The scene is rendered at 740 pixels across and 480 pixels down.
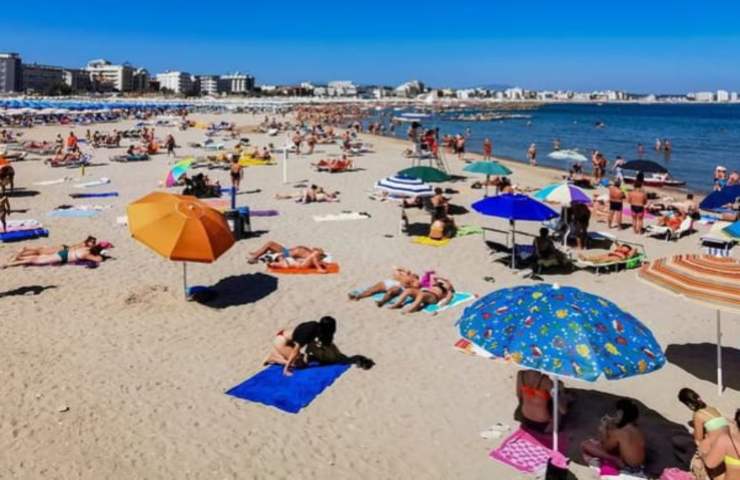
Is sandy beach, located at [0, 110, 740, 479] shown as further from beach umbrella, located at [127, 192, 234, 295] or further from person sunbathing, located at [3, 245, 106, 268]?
beach umbrella, located at [127, 192, 234, 295]

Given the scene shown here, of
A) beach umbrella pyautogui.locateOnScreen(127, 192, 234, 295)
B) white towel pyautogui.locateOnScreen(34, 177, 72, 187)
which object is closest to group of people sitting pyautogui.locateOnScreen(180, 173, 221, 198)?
white towel pyautogui.locateOnScreen(34, 177, 72, 187)

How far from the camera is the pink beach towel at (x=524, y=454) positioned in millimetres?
4785

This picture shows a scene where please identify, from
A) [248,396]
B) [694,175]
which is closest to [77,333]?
[248,396]

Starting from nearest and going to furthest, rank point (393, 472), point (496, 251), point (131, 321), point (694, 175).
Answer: point (393, 472)
point (131, 321)
point (496, 251)
point (694, 175)

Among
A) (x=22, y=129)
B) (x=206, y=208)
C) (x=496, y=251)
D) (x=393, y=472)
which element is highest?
(x=22, y=129)

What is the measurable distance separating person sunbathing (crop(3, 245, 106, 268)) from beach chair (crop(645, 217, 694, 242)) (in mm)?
10805

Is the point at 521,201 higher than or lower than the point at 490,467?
higher

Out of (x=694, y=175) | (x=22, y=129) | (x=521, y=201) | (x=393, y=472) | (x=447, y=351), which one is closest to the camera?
(x=393, y=472)

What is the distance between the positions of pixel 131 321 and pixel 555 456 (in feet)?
17.1

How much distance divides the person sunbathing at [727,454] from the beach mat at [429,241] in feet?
25.1

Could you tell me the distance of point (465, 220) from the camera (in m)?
14.3

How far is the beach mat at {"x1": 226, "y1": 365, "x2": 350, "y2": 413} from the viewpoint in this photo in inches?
224

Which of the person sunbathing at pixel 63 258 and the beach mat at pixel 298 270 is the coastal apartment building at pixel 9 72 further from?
the beach mat at pixel 298 270

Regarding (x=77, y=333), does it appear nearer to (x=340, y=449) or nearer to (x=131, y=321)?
(x=131, y=321)
